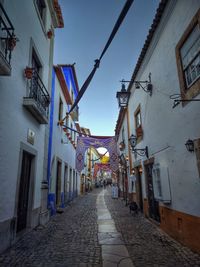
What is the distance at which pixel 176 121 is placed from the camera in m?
4.82

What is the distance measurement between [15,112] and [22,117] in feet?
1.62

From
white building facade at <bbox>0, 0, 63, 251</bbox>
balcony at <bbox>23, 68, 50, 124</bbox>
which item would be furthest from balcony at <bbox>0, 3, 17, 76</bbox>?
balcony at <bbox>23, 68, 50, 124</bbox>

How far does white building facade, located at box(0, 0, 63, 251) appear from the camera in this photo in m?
4.27

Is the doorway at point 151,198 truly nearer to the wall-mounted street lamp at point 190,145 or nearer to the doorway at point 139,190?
the doorway at point 139,190

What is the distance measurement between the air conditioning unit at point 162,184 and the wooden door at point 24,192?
14.2ft

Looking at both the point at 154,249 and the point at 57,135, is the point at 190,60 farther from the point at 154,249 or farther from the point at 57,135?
the point at 57,135

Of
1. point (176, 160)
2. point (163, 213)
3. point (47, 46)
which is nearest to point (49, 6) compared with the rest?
point (47, 46)

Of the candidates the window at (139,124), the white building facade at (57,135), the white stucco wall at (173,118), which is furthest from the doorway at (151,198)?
the white building facade at (57,135)

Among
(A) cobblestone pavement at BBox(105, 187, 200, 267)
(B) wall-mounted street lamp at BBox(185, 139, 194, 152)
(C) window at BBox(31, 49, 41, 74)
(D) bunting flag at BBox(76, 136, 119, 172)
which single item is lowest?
(A) cobblestone pavement at BBox(105, 187, 200, 267)

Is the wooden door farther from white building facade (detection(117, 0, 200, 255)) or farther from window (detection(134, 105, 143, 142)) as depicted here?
window (detection(134, 105, 143, 142))

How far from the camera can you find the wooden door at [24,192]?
5461 millimetres

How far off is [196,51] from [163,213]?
188 inches

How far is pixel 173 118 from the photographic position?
5.00 meters

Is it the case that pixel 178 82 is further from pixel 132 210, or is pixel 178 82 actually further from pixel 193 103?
pixel 132 210
